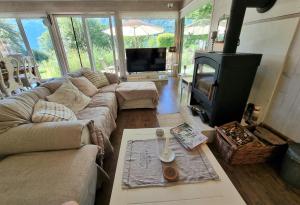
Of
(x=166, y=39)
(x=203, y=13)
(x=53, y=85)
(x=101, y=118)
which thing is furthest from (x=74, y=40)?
(x=101, y=118)

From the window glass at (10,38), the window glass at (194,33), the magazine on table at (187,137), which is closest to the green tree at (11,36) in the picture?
the window glass at (10,38)

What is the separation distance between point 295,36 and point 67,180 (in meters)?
2.32

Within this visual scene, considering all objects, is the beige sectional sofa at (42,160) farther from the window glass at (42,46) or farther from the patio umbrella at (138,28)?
→ the window glass at (42,46)

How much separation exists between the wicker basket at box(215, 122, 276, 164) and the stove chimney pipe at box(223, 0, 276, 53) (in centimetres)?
107

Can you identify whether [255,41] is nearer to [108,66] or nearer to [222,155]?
[222,155]

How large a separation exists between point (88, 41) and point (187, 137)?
16.0 feet

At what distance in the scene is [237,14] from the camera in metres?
1.55

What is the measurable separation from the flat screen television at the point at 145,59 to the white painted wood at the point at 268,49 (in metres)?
2.97

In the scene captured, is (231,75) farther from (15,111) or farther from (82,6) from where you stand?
(82,6)

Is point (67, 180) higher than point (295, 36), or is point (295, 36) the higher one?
point (295, 36)

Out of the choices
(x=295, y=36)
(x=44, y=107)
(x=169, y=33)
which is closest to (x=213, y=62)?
(x=295, y=36)

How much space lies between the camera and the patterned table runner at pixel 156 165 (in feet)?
3.05

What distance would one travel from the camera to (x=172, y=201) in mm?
817

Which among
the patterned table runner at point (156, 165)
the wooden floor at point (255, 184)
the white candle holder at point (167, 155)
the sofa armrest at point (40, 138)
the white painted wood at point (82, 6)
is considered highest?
the white painted wood at point (82, 6)
